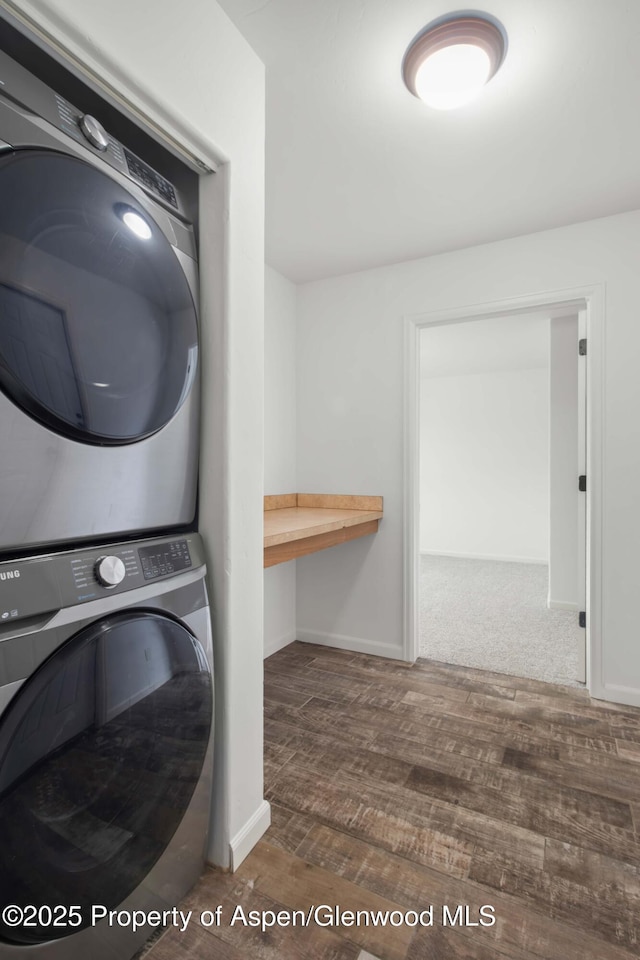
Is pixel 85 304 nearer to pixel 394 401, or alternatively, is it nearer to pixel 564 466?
pixel 394 401

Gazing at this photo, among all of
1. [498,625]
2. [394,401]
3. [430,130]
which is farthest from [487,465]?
[430,130]

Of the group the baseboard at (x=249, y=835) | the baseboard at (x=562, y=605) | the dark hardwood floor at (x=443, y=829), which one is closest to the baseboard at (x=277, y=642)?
the dark hardwood floor at (x=443, y=829)

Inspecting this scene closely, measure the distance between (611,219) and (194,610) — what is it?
8.74ft

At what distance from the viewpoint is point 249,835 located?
140cm

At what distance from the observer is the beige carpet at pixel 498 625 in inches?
113

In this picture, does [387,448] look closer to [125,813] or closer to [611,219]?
[611,219]

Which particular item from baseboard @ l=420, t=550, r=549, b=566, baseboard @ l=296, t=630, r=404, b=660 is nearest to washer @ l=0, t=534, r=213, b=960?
baseboard @ l=296, t=630, r=404, b=660

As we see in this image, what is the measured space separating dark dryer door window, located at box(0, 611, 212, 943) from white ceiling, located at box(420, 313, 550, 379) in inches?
136

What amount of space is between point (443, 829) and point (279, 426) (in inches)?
88.2

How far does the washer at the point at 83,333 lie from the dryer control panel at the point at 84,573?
0.04 meters

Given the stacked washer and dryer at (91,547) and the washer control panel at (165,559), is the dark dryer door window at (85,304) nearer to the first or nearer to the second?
the stacked washer and dryer at (91,547)

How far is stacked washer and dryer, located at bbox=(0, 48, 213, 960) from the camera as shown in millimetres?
814

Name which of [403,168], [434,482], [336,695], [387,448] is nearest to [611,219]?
[403,168]

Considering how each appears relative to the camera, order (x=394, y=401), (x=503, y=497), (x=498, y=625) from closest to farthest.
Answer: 1. (x=394, y=401)
2. (x=498, y=625)
3. (x=503, y=497)
